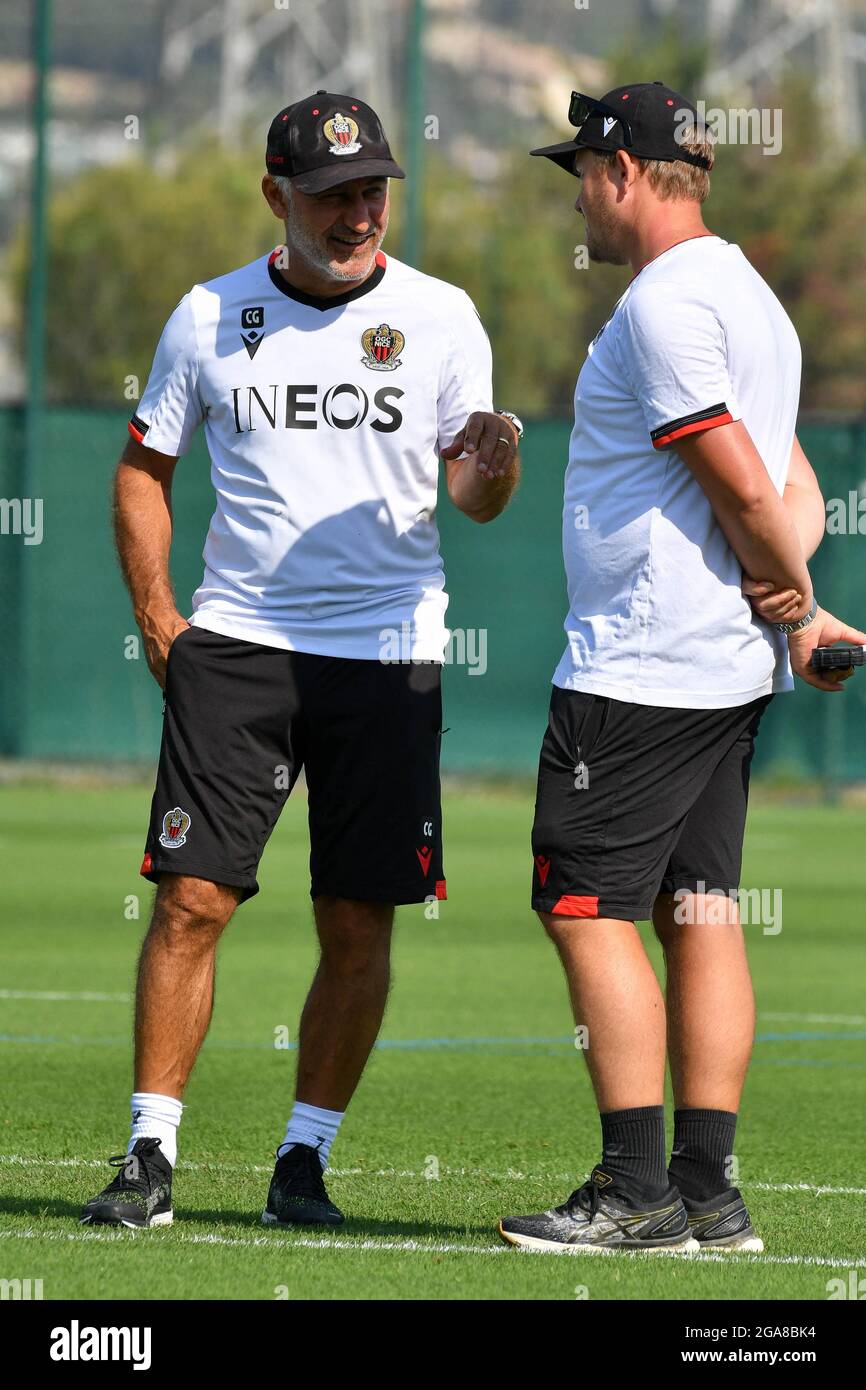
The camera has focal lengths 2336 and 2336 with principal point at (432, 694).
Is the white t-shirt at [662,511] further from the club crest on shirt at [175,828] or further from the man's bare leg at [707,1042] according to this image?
the club crest on shirt at [175,828]

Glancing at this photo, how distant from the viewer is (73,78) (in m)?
166

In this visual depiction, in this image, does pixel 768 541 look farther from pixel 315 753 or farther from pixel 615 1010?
pixel 315 753

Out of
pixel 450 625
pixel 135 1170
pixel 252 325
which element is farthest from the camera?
pixel 450 625

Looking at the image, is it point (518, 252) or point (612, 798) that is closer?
point (612, 798)

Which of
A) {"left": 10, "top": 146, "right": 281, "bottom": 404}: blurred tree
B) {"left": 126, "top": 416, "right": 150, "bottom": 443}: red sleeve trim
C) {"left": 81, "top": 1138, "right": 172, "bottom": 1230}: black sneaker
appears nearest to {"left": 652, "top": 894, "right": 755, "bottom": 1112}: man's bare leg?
{"left": 81, "top": 1138, "right": 172, "bottom": 1230}: black sneaker

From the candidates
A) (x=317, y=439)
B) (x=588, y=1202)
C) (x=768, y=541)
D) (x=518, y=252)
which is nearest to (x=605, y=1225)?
(x=588, y=1202)

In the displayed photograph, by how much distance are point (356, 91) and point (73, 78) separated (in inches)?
3166

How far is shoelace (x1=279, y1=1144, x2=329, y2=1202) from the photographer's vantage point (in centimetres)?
543

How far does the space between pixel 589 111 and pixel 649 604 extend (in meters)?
1.12

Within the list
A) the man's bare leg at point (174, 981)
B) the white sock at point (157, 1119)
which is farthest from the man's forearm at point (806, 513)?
the white sock at point (157, 1119)

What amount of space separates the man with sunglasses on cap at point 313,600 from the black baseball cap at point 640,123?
0.59m

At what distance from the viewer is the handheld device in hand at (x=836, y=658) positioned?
17.2 ft

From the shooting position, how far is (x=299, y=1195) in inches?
213
